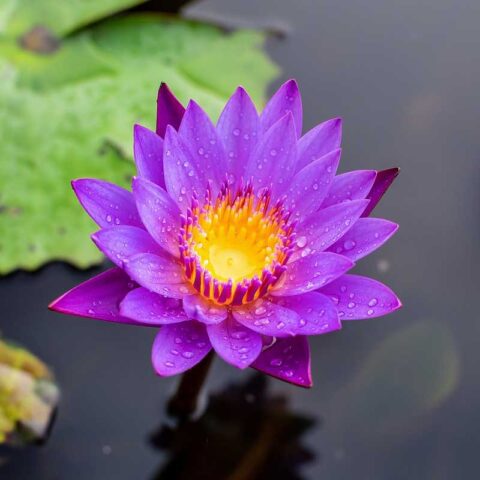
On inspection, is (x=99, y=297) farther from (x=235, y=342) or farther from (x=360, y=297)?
(x=360, y=297)

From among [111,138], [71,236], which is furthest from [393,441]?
[111,138]

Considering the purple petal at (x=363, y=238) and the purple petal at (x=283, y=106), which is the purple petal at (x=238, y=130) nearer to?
the purple petal at (x=283, y=106)

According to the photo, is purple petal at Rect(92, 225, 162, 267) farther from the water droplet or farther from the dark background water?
the dark background water

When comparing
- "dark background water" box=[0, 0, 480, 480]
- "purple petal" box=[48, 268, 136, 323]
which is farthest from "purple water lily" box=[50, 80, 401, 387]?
"dark background water" box=[0, 0, 480, 480]

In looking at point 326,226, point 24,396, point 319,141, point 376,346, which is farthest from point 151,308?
point 376,346

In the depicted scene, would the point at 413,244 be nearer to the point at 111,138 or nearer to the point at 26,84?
the point at 111,138

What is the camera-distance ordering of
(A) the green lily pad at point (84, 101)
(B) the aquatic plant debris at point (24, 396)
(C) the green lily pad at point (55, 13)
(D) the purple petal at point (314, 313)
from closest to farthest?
(D) the purple petal at point (314, 313) → (B) the aquatic plant debris at point (24, 396) → (A) the green lily pad at point (84, 101) → (C) the green lily pad at point (55, 13)

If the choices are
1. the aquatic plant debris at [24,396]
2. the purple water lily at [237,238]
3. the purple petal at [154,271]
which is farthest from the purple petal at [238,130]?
the aquatic plant debris at [24,396]

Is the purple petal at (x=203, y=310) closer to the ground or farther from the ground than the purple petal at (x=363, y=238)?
closer to the ground
